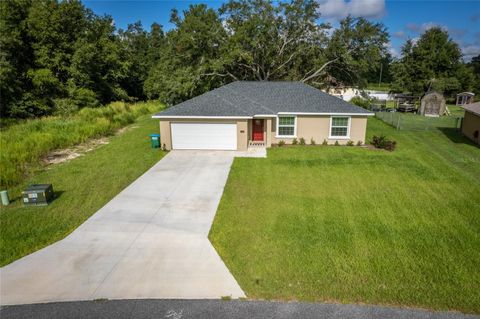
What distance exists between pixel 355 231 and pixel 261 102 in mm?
13484

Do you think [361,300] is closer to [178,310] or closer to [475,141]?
[178,310]

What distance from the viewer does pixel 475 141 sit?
Result: 21.0 m

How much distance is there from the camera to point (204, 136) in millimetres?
18219

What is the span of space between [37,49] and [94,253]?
130 ft

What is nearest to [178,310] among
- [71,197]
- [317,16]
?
[71,197]

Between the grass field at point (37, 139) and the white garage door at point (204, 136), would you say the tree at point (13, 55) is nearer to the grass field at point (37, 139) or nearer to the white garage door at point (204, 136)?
the grass field at point (37, 139)

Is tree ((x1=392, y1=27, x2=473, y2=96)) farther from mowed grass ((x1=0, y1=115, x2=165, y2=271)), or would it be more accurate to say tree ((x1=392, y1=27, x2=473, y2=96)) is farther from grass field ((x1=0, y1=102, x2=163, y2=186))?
mowed grass ((x1=0, y1=115, x2=165, y2=271))

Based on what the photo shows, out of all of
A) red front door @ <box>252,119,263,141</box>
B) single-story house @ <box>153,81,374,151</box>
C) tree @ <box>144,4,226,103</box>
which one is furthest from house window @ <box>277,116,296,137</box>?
tree @ <box>144,4,226,103</box>

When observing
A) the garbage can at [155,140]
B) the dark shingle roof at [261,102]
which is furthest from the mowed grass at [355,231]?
the garbage can at [155,140]

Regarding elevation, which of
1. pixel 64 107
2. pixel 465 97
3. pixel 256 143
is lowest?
pixel 256 143

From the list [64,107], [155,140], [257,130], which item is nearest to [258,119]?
[257,130]

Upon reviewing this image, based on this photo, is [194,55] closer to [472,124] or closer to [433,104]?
[472,124]

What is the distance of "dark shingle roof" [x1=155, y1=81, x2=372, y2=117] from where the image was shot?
1808 centimetres

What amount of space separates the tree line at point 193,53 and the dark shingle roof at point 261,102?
9.64m
